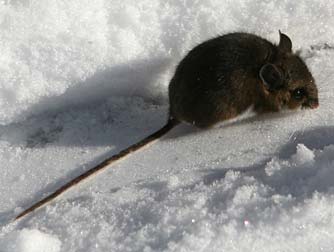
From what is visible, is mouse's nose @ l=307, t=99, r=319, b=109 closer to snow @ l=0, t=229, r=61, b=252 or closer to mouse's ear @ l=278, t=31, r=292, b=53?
mouse's ear @ l=278, t=31, r=292, b=53

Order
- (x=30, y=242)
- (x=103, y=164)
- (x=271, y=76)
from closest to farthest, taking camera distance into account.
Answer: (x=30, y=242) → (x=103, y=164) → (x=271, y=76)

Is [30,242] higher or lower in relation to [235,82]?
lower

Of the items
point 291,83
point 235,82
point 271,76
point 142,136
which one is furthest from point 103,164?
point 291,83

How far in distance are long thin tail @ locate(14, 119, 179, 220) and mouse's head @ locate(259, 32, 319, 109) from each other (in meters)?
0.76

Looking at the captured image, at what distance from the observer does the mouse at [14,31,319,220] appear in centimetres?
335

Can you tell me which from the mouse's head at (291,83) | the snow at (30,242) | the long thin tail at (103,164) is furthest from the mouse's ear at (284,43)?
the snow at (30,242)

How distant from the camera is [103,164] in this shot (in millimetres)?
3096

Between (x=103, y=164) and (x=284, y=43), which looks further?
(x=284, y=43)

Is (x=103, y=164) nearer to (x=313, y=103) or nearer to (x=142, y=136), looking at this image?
(x=142, y=136)

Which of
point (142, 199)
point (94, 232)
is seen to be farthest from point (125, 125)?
point (94, 232)

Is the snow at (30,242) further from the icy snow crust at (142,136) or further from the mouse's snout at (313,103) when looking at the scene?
the mouse's snout at (313,103)

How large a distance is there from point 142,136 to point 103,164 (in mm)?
427

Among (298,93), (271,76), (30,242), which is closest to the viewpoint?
(30,242)

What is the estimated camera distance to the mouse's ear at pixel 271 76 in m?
3.37
